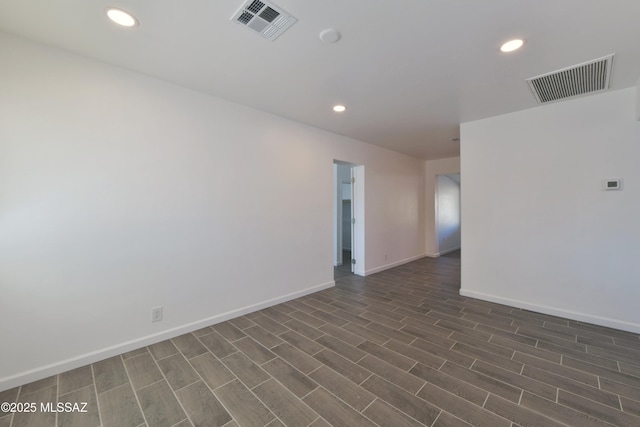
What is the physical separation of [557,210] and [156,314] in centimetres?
469

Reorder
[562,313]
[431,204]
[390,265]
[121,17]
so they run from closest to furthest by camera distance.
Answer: [121,17]
[562,313]
[390,265]
[431,204]

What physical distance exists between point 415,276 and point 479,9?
4151mm

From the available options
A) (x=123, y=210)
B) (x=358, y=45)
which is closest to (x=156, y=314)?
(x=123, y=210)

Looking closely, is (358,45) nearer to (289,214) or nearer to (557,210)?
(289,214)

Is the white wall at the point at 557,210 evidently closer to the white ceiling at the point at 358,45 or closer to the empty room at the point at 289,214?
the empty room at the point at 289,214

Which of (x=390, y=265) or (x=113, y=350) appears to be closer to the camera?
(x=113, y=350)

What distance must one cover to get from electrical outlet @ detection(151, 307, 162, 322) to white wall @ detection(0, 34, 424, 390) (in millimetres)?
47

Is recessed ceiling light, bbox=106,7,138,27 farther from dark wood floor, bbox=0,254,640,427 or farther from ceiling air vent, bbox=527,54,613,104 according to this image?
ceiling air vent, bbox=527,54,613,104

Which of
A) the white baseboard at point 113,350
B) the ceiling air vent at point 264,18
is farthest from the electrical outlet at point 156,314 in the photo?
the ceiling air vent at point 264,18

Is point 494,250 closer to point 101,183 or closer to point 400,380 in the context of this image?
point 400,380

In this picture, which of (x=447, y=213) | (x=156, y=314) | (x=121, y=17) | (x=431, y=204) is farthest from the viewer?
(x=447, y=213)

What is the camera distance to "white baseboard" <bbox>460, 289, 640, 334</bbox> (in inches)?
103

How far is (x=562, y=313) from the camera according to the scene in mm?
2947

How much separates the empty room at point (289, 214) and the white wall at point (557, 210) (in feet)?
0.07
